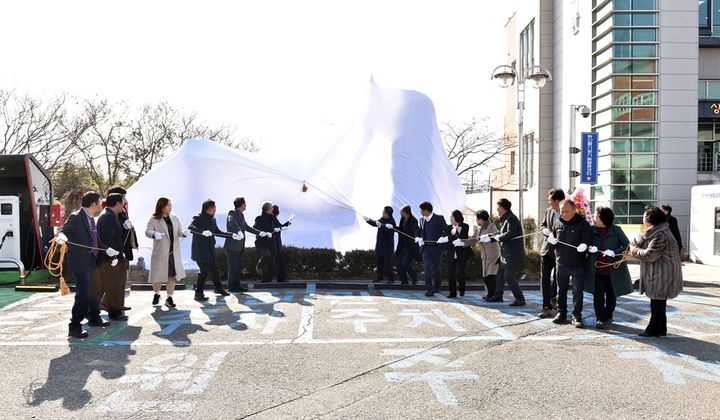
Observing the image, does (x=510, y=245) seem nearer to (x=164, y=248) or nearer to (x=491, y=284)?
(x=491, y=284)

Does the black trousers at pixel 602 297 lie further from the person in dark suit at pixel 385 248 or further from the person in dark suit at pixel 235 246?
the person in dark suit at pixel 235 246

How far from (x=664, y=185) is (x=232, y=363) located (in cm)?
1892

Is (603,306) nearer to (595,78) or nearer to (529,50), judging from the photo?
(595,78)

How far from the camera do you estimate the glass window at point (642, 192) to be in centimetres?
2003

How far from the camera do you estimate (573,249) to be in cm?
684

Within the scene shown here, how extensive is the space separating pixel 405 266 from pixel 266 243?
2775 millimetres

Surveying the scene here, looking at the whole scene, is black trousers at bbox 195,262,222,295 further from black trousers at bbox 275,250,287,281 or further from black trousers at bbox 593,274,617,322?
black trousers at bbox 593,274,617,322

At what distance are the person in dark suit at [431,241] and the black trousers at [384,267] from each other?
57.0 inches

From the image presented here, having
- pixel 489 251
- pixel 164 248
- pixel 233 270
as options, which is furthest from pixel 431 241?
pixel 164 248

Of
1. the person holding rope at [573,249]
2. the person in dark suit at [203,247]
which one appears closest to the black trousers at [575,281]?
the person holding rope at [573,249]

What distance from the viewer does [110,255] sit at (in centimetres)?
701

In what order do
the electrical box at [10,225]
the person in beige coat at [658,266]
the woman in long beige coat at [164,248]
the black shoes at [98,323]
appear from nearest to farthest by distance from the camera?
the person in beige coat at [658,266]
the black shoes at [98,323]
the woman in long beige coat at [164,248]
the electrical box at [10,225]

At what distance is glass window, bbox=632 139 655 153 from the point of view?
65.9ft

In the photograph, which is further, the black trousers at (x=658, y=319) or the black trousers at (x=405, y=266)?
the black trousers at (x=405, y=266)
